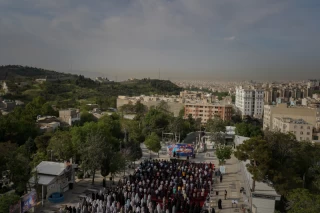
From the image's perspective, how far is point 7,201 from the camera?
12414mm

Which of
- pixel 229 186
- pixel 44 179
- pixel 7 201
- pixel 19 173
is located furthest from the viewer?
pixel 229 186

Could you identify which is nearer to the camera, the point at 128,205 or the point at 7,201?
the point at 7,201

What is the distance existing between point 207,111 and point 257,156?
48430 millimetres

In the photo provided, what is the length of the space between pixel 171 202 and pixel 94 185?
675 centimetres

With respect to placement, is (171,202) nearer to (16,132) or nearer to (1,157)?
(1,157)

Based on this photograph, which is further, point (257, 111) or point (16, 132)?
point (257, 111)

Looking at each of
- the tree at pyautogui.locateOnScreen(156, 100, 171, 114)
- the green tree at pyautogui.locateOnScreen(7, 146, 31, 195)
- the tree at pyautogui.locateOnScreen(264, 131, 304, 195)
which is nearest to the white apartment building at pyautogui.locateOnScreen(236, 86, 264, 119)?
the tree at pyautogui.locateOnScreen(156, 100, 171, 114)

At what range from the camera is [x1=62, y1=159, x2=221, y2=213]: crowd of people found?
1502 centimetres

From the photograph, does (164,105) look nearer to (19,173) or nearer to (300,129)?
(300,129)

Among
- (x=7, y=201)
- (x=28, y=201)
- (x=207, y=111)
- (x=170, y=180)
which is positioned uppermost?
(x=207, y=111)

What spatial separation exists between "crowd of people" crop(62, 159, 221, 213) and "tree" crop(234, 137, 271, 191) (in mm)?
3208

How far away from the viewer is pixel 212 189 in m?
19.6

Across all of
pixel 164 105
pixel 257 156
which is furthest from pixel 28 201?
pixel 164 105

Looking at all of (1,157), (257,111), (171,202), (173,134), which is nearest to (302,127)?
(173,134)
